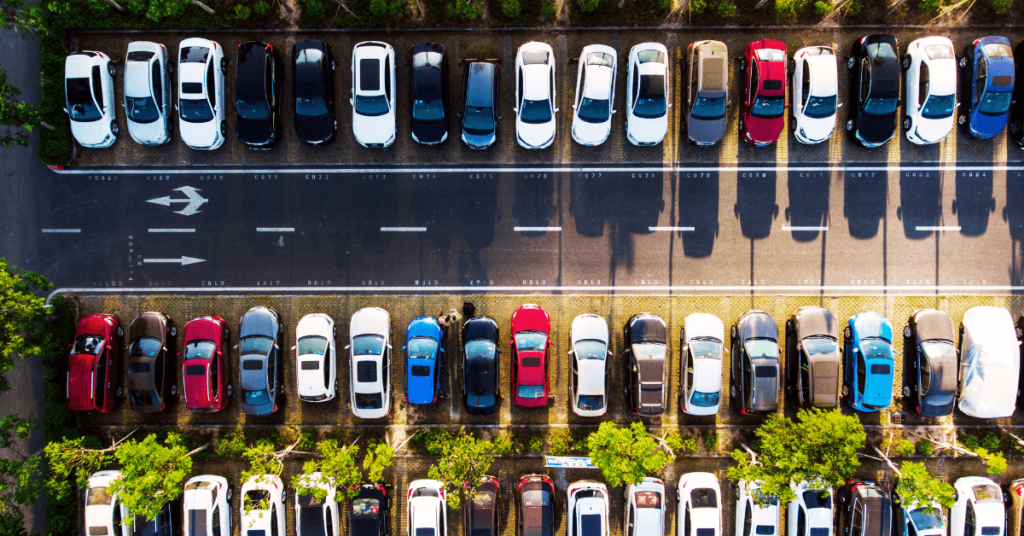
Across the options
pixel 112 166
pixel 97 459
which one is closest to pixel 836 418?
pixel 97 459

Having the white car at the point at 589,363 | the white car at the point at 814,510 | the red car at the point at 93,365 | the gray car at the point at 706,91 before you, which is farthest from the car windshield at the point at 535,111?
the red car at the point at 93,365

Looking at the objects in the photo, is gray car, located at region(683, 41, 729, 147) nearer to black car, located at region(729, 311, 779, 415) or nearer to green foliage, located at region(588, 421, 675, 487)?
black car, located at region(729, 311, 779, 415)

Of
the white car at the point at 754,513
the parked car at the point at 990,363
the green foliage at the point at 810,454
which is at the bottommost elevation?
the white car at the point at 754,513

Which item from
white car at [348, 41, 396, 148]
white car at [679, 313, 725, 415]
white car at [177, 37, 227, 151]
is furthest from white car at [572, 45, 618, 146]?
white car at [177, 37, 227, 151]

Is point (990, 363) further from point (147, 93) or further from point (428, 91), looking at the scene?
point (147, 93)

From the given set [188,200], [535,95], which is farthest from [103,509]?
[535,95]

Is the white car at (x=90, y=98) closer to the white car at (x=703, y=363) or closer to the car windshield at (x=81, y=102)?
the car windshield at (x=81, y=102)

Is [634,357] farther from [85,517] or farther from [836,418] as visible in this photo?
[85,517]
